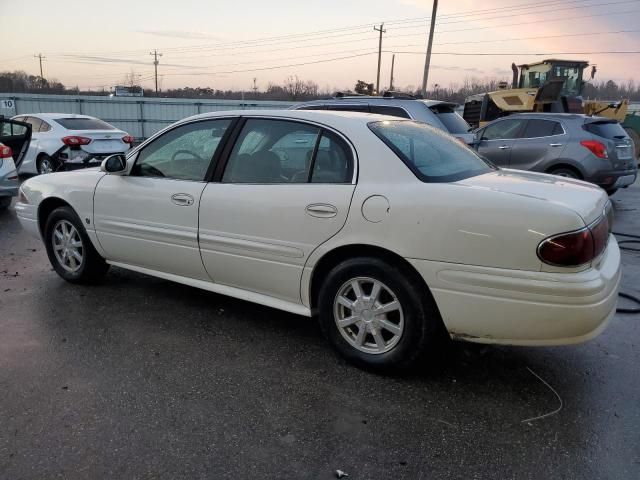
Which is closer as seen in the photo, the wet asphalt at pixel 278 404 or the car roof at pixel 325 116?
the wet asphalt at pixel 278 404

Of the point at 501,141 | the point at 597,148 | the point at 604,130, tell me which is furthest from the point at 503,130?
the point at 597,148

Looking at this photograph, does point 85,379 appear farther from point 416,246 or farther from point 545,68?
point 545,68

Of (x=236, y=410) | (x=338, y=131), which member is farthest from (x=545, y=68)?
(x=236, y=410)

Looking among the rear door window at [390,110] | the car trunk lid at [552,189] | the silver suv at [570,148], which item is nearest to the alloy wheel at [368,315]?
the car trunk lid at [552,189]

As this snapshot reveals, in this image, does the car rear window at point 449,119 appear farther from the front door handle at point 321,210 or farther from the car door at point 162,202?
the front door handle at point 321,210

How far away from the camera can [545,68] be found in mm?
19891

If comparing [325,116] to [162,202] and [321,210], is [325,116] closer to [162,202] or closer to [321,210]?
[321,210]

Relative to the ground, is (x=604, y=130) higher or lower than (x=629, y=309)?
higher

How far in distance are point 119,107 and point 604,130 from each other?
61.7ft

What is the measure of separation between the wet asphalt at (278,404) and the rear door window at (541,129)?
5931mm

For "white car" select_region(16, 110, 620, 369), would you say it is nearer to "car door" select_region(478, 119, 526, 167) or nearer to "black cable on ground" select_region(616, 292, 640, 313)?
"black cable on ground" select_region(616, 292, 640, 313)

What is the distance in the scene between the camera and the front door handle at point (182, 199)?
3797mm

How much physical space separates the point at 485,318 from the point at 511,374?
0.73 metres

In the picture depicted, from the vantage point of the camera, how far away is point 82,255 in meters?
4.73
